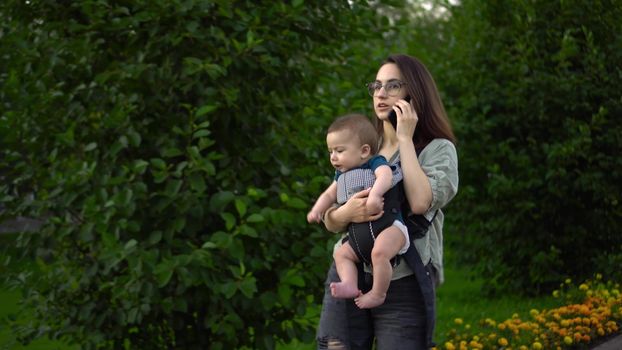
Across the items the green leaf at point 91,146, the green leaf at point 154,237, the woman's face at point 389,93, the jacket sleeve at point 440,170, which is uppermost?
the woman's face at point 389,93

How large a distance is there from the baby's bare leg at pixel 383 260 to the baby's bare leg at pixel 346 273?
6 centimetres

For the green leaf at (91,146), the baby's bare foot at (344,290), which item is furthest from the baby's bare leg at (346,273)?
the green leaf at (91,146)

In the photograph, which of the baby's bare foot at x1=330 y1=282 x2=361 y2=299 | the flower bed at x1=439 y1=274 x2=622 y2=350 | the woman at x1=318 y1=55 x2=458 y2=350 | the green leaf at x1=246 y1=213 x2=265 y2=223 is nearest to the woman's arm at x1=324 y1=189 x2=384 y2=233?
the woman at x1=318 y1=55 x2=458 y2=350

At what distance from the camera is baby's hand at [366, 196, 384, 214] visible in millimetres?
3129

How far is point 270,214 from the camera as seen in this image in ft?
16.0

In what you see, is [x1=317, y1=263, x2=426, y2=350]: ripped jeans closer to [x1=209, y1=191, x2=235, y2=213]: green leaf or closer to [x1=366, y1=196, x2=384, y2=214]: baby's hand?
[x1=366, y1=196, x2=384, y2=214]: baby's hand

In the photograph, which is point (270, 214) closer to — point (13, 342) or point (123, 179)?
point (123, 179)

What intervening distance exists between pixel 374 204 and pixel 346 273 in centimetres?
28

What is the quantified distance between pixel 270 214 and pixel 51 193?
1154mm

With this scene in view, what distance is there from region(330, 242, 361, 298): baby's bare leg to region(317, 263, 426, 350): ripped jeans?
64 millimetres

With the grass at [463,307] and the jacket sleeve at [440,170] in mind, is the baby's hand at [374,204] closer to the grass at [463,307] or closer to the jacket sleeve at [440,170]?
the jacket sleeve at [440,170]

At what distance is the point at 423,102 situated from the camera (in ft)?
11.2

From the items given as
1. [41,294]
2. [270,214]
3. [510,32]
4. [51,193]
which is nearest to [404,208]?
[270,214]

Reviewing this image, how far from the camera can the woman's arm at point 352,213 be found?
319 cm
